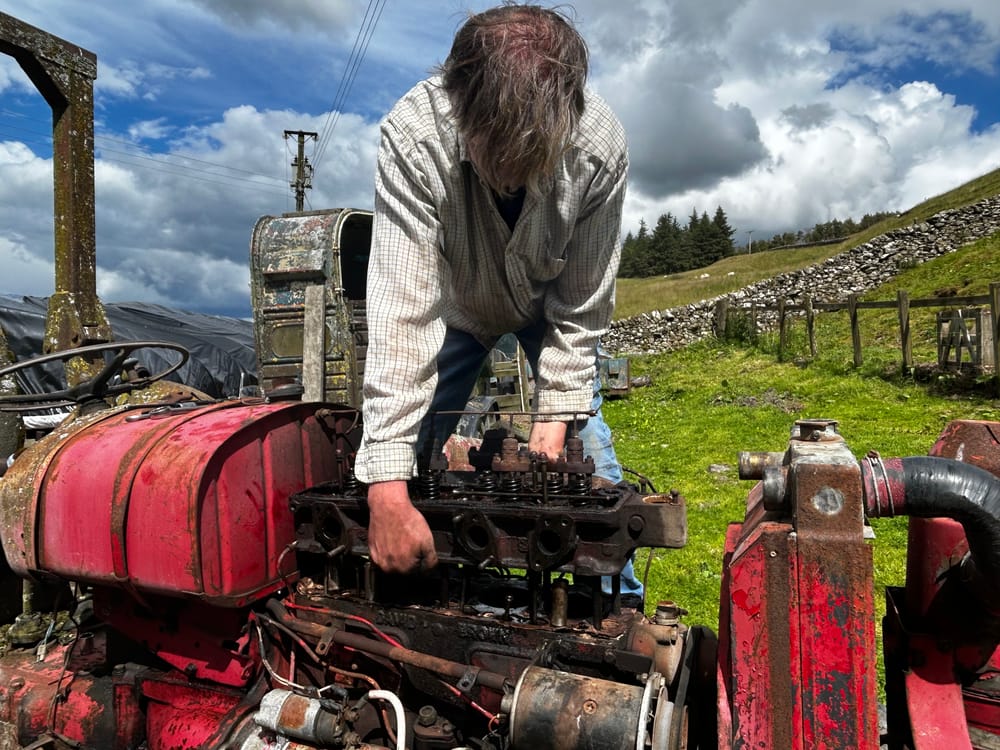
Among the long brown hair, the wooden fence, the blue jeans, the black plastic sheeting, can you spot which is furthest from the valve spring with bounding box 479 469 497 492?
the wooden fence

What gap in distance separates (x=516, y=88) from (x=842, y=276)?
20.3 metres

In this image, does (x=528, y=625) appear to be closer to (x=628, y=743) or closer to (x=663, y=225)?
(x=628, y=743)

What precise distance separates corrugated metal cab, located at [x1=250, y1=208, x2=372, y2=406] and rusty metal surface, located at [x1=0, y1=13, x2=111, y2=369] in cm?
304

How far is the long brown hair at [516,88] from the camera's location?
161 centimetres

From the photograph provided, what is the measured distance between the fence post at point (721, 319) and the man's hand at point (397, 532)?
15.8 meters

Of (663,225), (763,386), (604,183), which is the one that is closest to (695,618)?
(604,183)

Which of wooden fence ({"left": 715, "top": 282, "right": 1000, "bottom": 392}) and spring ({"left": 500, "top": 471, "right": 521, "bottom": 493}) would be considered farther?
wooden fence ({"left": 715, "top": 282, "right": 1000, "bottom": 392})

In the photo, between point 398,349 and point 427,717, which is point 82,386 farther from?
point 427,717

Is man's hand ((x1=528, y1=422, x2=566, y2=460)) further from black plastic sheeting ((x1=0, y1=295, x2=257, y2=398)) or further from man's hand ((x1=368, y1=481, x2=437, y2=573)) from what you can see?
black plastic sheeting ((x1=0, y1=295, x2=257, y2=398))

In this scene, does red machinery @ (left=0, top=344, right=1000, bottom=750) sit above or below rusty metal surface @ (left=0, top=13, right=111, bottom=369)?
below

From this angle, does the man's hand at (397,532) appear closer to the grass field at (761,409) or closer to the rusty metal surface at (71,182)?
the grass field at (761,409)

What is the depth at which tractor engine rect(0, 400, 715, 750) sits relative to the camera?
4.99 ft

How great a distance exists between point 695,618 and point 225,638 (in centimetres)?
266

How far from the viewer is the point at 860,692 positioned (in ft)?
3.84
